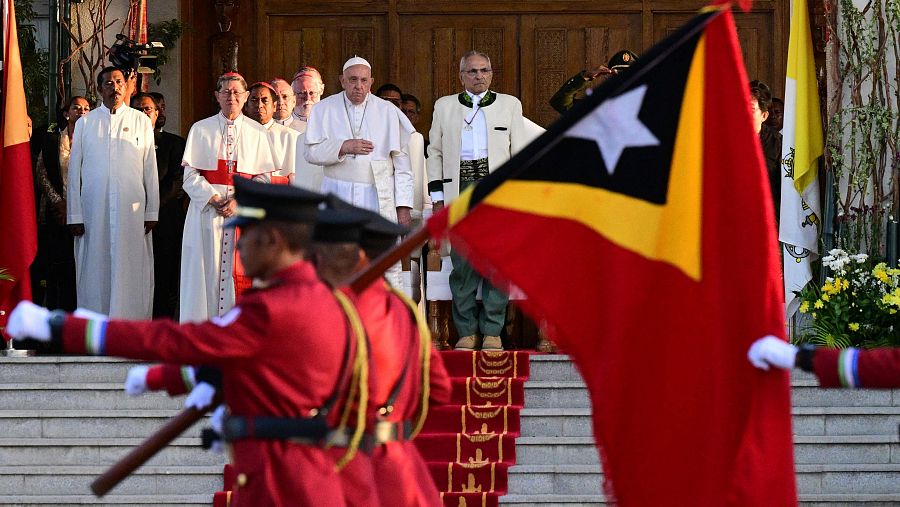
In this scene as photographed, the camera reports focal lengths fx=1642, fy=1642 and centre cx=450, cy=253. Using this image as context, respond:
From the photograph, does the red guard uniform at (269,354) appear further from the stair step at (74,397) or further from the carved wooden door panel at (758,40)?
the carved wooden door panel at (758,40)

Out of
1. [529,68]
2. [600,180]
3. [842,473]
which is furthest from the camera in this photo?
[529,68]

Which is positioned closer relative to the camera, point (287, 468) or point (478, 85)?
point (287, 468)

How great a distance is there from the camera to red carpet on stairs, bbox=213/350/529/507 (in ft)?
29.9

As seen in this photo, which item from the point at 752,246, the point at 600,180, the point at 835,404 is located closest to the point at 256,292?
the point at 600,180

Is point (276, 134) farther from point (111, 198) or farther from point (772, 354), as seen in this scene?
point (772, 354)

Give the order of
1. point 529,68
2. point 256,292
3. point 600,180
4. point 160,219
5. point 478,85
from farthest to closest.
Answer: point 529,68 < point 160,219 < point 478,85 < point 600,180 < point 256,292

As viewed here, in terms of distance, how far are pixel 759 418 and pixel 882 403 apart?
4807 millimetres

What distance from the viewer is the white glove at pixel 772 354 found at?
5.01m

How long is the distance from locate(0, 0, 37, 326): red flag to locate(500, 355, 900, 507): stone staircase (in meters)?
3.54

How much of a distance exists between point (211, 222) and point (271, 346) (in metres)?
6.58

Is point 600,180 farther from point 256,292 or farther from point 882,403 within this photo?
point 882,403

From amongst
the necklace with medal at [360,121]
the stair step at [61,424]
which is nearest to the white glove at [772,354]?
the stair step at [61,424]

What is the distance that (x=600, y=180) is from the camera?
5414 mm

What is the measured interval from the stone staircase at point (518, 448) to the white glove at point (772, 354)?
13.1 ft
